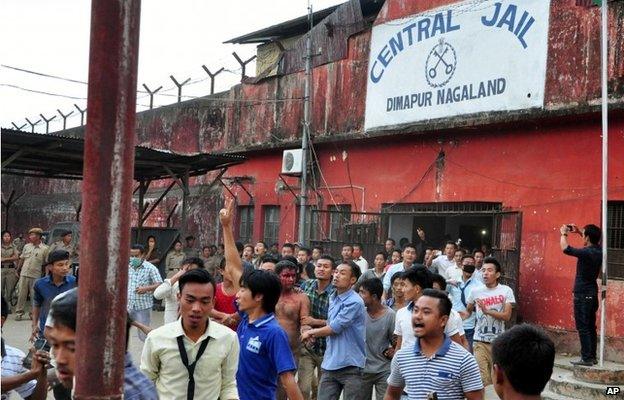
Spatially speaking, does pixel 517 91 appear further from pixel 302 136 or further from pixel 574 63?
pixel 302 136

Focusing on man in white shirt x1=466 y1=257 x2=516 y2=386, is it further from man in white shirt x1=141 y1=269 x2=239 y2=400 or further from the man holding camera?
man in white shirt x1=141 y1=269 x2=239 y2=400

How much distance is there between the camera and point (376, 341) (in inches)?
243

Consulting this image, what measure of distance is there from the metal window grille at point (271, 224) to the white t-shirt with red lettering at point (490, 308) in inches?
435

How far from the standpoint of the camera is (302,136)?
57.8ft

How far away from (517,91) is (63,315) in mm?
10563

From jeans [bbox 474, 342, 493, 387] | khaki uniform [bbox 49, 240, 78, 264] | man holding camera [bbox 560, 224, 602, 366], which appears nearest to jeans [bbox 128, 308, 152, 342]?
jeans [bbox 474, 342, 493, 387]

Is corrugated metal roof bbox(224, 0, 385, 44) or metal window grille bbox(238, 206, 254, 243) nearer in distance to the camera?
corrugated metal roof bbox(224, 0, 385, 44)

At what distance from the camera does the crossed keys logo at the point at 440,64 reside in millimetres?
13297

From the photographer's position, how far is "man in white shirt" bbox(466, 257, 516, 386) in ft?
25.1

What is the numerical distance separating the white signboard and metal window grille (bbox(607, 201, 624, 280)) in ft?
6.88

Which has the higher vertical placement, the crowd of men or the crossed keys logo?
the crossed keys logo

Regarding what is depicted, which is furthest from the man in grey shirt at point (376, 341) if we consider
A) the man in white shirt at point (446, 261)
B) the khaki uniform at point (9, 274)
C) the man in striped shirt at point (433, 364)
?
the khaki uniform at point (9, 274)

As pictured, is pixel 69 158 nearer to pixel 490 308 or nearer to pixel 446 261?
pixel 446 261

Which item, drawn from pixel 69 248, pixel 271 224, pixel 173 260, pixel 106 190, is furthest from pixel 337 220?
pixel 106 190
